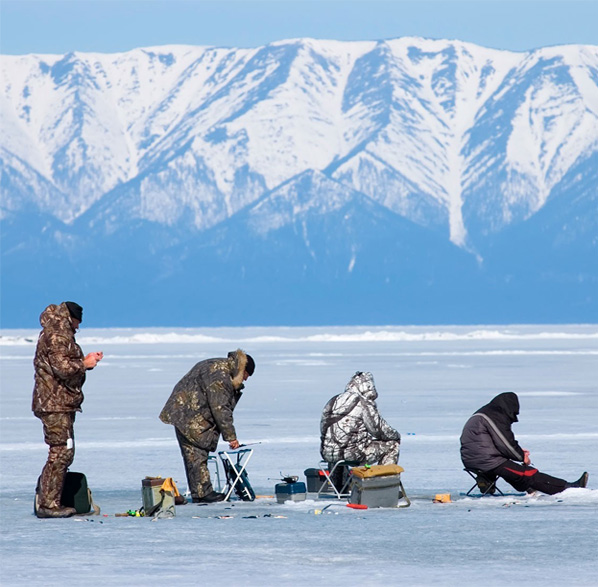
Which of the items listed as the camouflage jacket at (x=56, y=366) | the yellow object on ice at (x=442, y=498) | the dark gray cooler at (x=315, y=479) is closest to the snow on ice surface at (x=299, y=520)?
the yellow object on ice at (x=442, y=498)

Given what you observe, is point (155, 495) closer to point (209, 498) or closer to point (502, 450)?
point (209, 498)

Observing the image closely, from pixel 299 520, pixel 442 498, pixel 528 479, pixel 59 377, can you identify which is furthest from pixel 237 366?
pixel 528 479

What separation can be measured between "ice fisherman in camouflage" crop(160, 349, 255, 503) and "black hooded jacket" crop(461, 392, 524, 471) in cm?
200

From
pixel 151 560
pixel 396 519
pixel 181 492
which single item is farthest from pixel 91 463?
pixel 151 560

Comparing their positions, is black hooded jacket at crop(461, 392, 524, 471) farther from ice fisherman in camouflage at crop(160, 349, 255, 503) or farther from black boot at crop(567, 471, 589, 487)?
ice fisherman in camouflage at crop(160, 349, 255, 503)

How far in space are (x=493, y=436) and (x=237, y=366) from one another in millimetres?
2283

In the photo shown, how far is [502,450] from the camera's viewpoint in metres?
12.3

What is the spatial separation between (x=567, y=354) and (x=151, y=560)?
144ft

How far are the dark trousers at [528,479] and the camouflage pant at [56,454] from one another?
3.67 meters

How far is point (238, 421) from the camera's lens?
2184cm

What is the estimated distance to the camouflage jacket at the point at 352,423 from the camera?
1217 centimetres

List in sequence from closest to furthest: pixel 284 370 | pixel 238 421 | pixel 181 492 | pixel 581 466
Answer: pixel 181 492
pixel 581 466
pixel 238 421
pixel 284 370

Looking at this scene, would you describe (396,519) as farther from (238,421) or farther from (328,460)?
(238,421)

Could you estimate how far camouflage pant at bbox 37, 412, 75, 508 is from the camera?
11.0 meters
